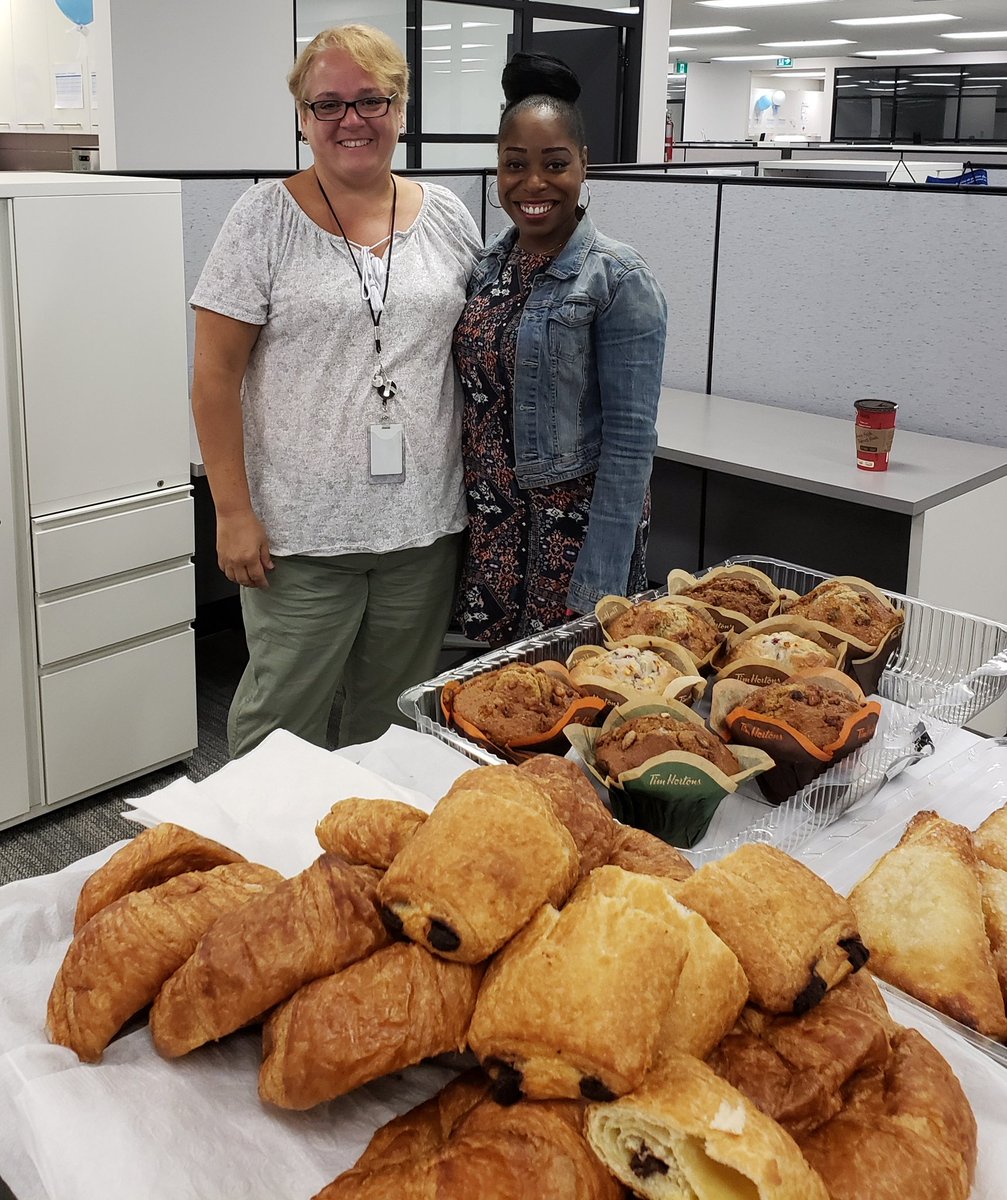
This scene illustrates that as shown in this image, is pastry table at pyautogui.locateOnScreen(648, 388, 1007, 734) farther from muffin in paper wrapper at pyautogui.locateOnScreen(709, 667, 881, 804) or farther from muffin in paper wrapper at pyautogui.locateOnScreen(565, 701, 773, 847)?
muffin in paper wrapper at pyautogui.locateOnScreen(565, 701, 773, 847)

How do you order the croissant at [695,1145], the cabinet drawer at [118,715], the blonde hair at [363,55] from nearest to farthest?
the croissant at [695,1145] < the blonde hair at [363,55] < the cabinet drawer at [118,715]

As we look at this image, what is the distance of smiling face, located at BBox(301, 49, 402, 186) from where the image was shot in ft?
5.21

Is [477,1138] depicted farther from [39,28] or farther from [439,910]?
[39,28]

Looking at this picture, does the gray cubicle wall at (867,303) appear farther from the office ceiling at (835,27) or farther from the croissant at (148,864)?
the office ceiling at (835,27)

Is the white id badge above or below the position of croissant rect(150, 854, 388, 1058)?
above

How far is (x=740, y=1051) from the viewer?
0.69m

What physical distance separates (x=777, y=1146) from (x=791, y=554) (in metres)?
2.42

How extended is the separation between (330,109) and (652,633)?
852mm

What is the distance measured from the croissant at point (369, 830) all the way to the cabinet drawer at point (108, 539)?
169 centimetres

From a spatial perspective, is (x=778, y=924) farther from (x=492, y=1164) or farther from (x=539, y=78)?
(x=539, y=78)

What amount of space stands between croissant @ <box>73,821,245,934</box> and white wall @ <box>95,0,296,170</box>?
3.70 metres

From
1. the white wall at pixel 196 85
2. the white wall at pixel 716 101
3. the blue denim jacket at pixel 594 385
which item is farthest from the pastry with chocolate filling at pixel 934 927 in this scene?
the white wall at pixel 716 101

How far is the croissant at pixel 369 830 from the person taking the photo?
78 centimetres

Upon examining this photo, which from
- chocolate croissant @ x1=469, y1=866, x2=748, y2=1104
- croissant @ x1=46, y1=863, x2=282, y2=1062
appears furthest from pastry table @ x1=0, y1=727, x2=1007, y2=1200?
chocolate croissant @ x1=469, y1=866, x2=748, y2=1104
